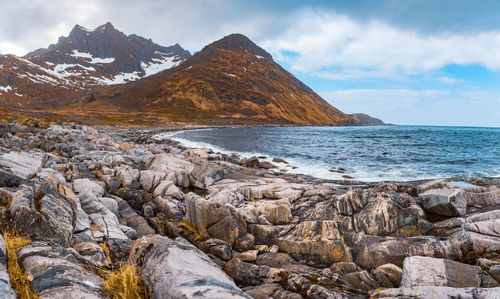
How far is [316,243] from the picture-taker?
34.6 feet

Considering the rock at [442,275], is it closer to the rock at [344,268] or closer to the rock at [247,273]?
the rock at [344,268]

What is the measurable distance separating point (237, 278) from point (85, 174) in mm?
16423

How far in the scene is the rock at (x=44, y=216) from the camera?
21.5 ft

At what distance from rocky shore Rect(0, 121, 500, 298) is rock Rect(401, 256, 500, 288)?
33mm

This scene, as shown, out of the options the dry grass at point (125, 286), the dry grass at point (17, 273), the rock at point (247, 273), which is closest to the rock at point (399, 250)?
the rock at point (247, 273)

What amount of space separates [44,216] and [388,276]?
37.3 ft

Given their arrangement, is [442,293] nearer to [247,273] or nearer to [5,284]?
[247,273]

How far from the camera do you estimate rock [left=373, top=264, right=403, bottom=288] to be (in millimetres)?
8344

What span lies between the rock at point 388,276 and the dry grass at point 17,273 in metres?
9.68

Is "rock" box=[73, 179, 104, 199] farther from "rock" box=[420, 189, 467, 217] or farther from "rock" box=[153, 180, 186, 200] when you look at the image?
"rock" box=[420, 189, 467, 217]

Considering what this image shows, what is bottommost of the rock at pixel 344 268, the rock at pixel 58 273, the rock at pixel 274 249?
the rock at pixel 274 249

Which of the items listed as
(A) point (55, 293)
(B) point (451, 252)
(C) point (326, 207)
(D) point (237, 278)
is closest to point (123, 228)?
(D) point (237, 278)

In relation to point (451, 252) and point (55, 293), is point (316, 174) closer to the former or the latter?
point (451, 252)

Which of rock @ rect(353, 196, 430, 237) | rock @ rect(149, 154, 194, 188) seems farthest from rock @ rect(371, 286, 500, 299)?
rock @ rect(149, 154, 194, 188)
